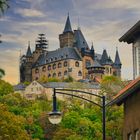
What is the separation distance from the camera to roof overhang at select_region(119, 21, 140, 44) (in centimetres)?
2388

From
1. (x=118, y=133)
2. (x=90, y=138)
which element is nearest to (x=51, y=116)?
(x=118, y=133)

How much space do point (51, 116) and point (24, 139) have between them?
174ft

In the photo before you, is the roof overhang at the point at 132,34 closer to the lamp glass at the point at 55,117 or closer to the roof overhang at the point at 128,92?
the roof overhang at the point at 128,92

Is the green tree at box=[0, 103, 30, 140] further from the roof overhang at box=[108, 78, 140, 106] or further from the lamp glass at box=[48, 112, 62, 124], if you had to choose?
the roof overhang at box=[108, 78, 140, 106]

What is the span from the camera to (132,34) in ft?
81.5

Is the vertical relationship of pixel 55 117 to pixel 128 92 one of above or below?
below

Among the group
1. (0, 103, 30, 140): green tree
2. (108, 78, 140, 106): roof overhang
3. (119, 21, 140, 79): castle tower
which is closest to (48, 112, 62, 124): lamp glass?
(108, 78, 140, 106): roof overhang

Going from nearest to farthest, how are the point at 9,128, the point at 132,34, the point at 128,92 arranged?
the point at 128,92, the point at 132,34, the point at 9,128

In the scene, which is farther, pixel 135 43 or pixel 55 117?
pixel 55 117

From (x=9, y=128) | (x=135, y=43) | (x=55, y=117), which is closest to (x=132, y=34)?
(x=135, y=43)

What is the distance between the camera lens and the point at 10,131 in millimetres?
78188

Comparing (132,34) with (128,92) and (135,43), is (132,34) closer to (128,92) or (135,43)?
(135,43)

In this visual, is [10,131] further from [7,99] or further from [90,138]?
[7,99]

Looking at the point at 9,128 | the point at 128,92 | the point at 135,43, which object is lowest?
the point at 128,92
